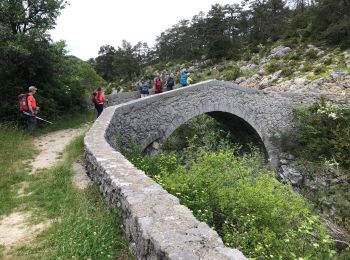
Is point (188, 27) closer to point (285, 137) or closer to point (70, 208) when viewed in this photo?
point (285, 137)

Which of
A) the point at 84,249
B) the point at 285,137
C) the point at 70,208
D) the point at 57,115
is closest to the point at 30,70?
the point at 57,115

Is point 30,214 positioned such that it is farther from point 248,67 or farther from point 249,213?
point 248,67

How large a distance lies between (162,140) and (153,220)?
7787mm

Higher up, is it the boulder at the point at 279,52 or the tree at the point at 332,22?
the tree at the point at 332,22

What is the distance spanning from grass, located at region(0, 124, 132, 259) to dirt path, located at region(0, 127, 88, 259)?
113 mm

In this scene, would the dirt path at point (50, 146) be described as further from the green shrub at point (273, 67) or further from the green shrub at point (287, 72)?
the green shrub at point (273, 67)

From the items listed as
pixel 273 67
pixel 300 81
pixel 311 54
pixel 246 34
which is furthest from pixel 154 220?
pixel 246 34

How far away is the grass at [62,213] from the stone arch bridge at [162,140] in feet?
0.68

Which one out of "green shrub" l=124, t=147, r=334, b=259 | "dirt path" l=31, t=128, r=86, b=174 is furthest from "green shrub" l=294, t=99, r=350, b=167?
"dirt path" l=31, t=128, r=86, b=174

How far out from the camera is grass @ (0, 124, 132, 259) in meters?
3.23

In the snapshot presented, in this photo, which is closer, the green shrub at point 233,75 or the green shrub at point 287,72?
the green shrub at point 287,72

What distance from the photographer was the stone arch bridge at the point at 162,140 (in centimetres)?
255

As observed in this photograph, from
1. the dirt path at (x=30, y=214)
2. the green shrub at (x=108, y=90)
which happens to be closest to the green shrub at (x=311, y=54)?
the dirt path at (x=30, y=214)

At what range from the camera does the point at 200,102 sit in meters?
12.5
